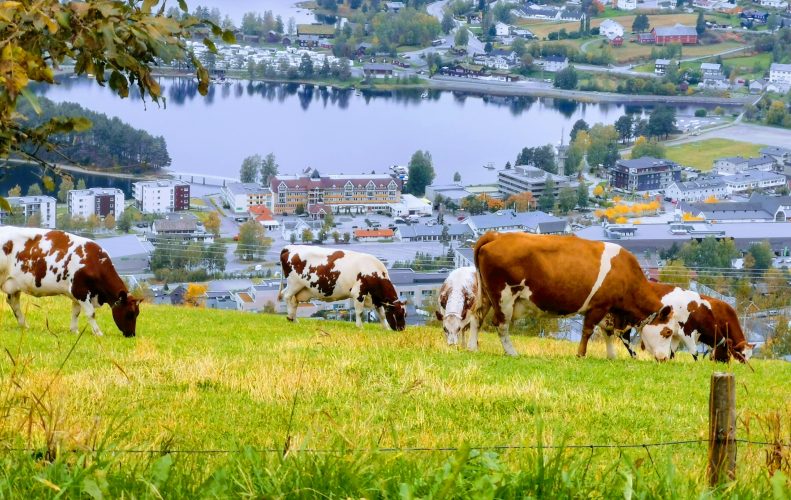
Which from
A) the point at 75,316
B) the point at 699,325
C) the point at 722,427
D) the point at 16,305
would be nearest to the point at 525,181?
the point at 699,325

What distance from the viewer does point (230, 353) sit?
7.20 metres

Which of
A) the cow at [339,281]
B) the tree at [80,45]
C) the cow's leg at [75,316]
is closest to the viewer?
the tree at [80,45]

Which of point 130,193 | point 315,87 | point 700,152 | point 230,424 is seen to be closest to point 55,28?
point 230,424

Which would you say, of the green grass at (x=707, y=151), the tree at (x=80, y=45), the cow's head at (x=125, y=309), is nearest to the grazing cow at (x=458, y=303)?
the cow's head at (x=125, y=309)

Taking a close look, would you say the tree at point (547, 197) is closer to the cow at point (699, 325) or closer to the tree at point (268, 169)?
the tree at point (268, 169)

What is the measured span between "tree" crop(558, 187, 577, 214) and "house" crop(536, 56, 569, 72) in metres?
32.7

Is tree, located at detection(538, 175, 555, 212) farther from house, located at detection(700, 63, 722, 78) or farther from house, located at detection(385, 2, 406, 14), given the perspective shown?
house, located at detection(385, 2, 406, 14)

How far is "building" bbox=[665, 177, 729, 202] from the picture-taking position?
5672 centimetres

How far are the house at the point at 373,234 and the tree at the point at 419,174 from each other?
10.6 meters

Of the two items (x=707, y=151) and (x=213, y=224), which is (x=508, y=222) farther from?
(x=707, y=151)

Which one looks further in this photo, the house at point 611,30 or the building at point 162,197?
the house at point 611,30

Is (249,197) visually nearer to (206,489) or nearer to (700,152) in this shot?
(700,152)

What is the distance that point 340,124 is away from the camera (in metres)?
72.3

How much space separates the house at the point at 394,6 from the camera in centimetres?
10381
